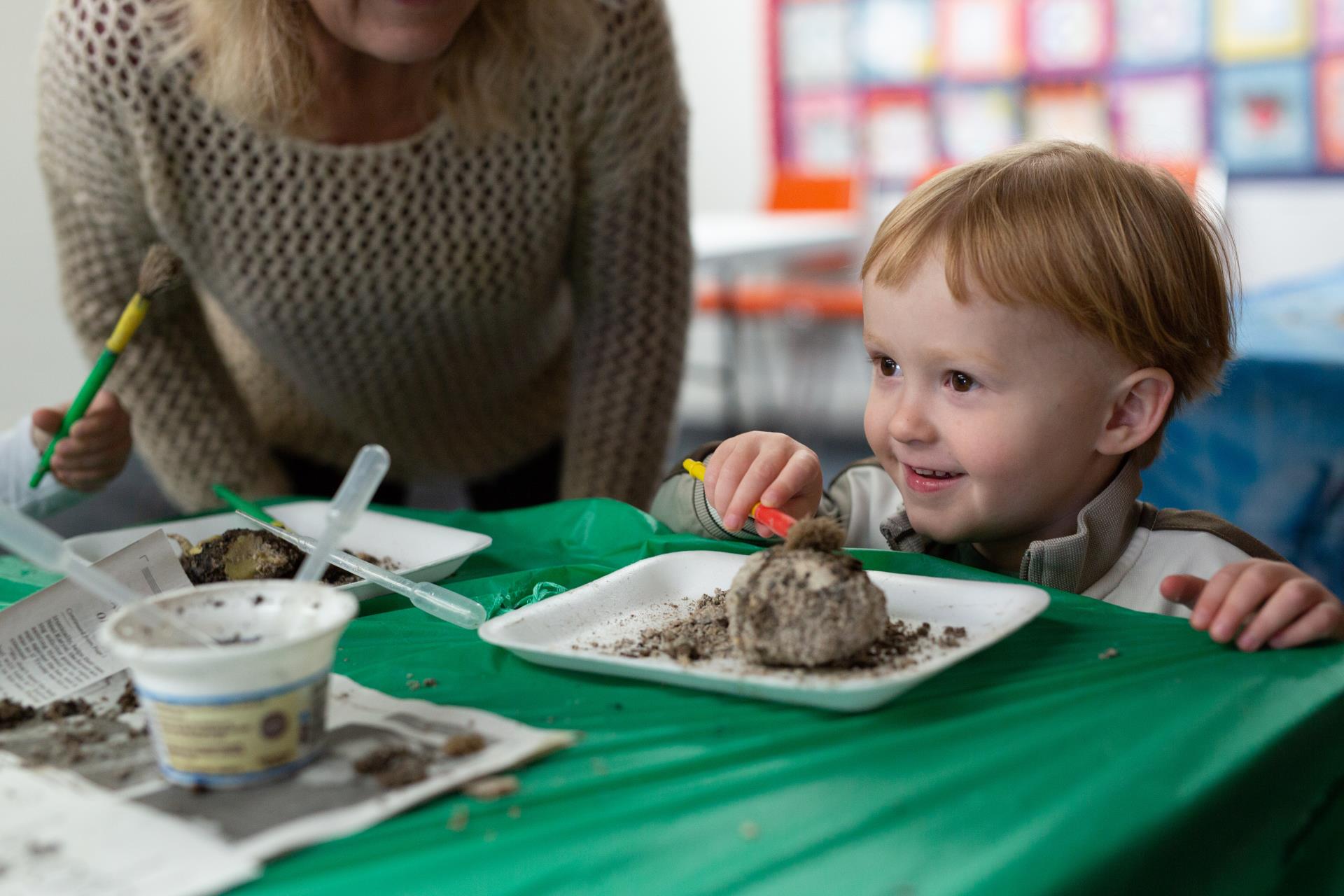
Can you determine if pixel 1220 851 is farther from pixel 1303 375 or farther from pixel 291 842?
pixel 1303 375

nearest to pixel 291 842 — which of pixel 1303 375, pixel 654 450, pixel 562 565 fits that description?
pixel 562 565

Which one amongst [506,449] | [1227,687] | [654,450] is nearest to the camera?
[1227,687]

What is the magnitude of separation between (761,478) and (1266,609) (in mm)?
364

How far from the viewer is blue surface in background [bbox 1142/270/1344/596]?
171cm

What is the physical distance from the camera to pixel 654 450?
5.12 ft

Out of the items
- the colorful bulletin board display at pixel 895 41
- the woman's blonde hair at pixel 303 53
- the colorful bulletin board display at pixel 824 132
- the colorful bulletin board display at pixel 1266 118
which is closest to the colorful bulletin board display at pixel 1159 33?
the colorful bulletin board display at pixel 1266 118

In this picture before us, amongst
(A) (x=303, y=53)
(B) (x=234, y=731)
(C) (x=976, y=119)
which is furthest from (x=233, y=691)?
(C) (x=976, y=119)

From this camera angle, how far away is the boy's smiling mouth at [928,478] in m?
0.91

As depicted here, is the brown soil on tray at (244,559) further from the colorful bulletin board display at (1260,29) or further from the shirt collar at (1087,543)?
the colorful bulletin board display at (1260,29)

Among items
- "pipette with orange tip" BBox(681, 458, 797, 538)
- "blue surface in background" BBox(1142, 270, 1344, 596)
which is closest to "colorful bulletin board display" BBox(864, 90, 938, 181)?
"blue surface in background" BBox(1142, 270, 1344, 596)

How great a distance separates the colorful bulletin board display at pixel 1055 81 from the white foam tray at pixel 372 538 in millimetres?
2780

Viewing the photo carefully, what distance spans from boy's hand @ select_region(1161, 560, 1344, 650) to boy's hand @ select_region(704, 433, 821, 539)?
305 mm

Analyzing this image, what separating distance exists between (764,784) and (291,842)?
21 centimetres

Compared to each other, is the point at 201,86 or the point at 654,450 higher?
the point at 201,86
